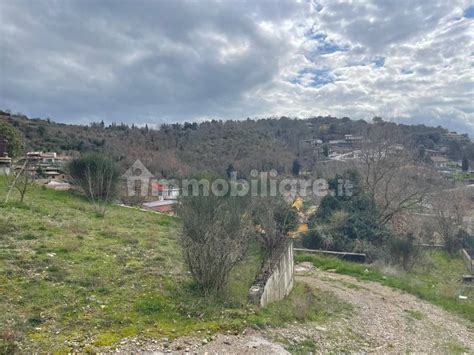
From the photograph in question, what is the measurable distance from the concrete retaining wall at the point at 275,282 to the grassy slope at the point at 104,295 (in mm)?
193

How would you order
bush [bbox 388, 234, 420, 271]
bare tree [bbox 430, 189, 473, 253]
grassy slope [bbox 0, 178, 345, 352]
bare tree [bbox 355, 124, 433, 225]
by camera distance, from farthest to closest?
1. bare tree [bbox 430, 189, 473, 253]
2. bare tree [bbox 355, 124, 433, 225]
3. bush [bbox 388, 234, 420, 271]
4. grassy slope [bbox 0, 178, 345, 352]

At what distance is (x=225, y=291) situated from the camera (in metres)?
5.57

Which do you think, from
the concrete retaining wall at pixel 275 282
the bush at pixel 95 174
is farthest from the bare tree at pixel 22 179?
the concrete retaining wall at pixel 275 282

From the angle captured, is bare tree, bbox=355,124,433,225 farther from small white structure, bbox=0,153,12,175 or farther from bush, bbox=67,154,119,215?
small white structure, bbox=0,153,12,175

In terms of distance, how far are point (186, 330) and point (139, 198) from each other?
18.3 m

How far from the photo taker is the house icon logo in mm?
20469

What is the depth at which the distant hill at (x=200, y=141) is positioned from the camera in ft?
99.9

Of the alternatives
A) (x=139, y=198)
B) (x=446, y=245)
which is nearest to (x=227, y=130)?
(x=139, y=198)

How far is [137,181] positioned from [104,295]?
17497 mm

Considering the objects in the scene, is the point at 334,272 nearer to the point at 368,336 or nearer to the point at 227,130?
the point at 368,336

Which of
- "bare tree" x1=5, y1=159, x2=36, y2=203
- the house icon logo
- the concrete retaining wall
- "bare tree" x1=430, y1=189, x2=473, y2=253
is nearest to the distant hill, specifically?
the house icon logo

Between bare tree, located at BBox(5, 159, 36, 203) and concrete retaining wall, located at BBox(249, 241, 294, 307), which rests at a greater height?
bare tree, located at BBox(5, 159, 36, 203)

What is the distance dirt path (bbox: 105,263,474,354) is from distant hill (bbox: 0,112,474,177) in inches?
737

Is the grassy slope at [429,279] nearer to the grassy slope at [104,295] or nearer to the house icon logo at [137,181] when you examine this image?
the grassy slope at [104,295]
